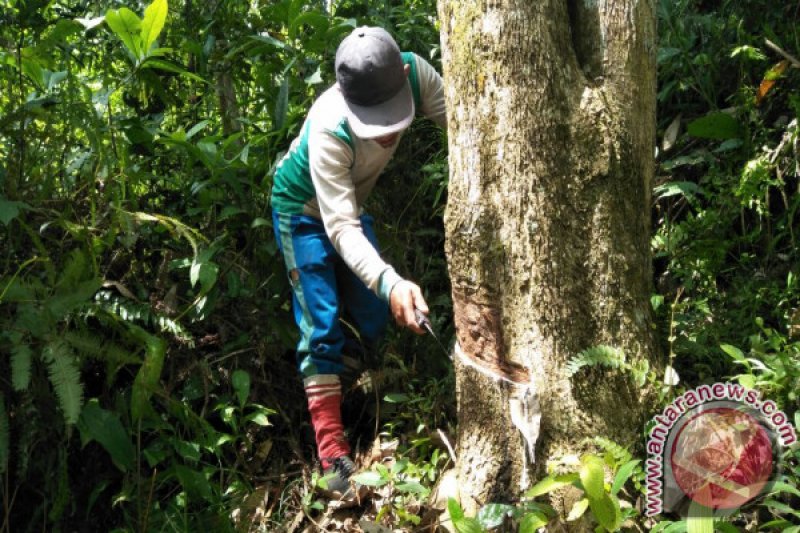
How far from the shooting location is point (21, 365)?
3.03 metres

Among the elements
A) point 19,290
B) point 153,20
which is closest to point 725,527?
point 19,290

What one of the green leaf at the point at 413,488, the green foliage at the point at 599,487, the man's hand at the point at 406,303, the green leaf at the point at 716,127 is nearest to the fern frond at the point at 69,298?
the man's hand at the point at 406,303

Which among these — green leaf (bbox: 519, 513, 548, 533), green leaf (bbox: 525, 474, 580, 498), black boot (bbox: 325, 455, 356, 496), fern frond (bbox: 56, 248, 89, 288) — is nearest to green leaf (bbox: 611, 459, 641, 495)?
green leaf (bbox: 525, 474, 580, 498)

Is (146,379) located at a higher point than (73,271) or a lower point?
lower

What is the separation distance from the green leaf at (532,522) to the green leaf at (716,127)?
6.60 ft

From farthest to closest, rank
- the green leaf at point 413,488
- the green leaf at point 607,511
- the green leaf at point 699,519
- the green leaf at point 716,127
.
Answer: the green leaf at point 716,127 < the green leaf at point 413,488 < the green leaf at point 607,511 < the green leaf at point 699,519

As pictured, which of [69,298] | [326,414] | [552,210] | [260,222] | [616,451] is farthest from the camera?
[260,222]

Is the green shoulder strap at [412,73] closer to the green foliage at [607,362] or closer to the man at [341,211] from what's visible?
the man at [341,211]

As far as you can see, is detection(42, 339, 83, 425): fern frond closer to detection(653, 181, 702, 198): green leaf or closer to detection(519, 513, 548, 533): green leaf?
detection(519, 513, 548, 533): green leaf

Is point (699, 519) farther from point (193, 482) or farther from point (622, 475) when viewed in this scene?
point (193, 482)

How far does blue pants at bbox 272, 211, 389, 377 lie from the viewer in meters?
3.60

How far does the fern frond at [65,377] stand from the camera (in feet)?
9.79

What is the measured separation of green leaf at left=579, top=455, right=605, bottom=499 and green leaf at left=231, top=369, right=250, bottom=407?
1.63 m

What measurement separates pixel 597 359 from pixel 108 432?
1932 millimetres
